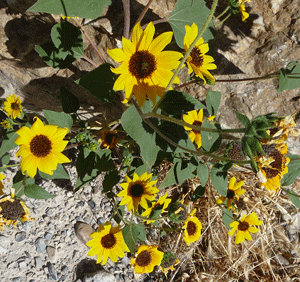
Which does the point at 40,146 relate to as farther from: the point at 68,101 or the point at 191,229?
the point at 191,229

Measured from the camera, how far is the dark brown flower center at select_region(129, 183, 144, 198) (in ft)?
5.44

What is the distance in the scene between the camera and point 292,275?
270 centimetres

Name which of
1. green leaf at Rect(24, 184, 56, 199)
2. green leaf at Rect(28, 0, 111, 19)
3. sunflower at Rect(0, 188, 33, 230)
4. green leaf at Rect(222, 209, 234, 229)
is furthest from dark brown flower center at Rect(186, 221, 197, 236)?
green leaf at Rect(28, 0, 111, 19)

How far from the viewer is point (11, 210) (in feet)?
5.58

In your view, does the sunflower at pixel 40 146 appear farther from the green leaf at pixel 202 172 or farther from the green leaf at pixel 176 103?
the green leaf at pixel 202 172

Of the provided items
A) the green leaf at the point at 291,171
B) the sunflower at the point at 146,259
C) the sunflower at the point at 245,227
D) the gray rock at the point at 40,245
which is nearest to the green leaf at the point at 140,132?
the sunflower at the point at 146,259

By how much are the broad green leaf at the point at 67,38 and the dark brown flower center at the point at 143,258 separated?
146 cm

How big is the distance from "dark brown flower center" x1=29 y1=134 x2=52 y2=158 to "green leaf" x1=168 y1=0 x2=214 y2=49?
895mm

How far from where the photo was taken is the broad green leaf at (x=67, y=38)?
1.39m

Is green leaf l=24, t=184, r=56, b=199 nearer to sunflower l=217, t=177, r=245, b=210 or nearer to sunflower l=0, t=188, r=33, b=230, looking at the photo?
sunflower l=0, t=188, r=33, b=230

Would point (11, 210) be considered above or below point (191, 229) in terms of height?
above

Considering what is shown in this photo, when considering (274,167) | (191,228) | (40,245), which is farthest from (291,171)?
(40,245)

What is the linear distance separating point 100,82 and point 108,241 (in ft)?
3.79

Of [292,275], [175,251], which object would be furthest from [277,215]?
[175,251]
